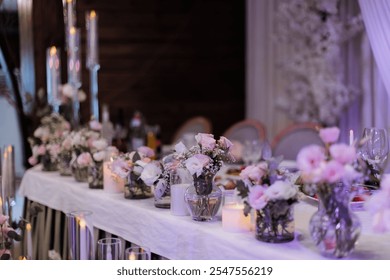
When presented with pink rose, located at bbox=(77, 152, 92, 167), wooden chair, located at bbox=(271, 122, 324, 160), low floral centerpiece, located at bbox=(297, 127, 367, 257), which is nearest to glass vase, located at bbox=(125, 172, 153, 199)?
pink rose, located at bbox=(77, 152, 92, 167)

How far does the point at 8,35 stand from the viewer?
4367 millimetres

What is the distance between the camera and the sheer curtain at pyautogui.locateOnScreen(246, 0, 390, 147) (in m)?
4.73

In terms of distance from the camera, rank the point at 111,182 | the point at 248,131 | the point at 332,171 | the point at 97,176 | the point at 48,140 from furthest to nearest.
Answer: the point at 248,131
the point at 48,140
the point at 97,176
the point at 111,182
the point at 332,171

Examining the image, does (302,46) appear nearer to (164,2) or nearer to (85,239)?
(164,2)

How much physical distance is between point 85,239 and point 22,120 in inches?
116

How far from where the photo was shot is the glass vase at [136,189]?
240cm

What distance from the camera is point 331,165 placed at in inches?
59.5

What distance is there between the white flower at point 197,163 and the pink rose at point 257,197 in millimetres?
268

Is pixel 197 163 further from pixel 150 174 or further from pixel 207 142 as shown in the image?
pixel 150 174

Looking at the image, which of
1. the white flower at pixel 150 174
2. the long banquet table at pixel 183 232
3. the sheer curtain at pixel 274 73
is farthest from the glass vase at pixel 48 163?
the sheer curtain at pixel 274 73

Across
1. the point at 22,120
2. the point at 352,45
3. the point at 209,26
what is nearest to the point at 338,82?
the point at 352,45

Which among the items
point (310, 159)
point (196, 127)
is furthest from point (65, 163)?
point (196, 127)

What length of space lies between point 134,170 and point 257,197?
753mm

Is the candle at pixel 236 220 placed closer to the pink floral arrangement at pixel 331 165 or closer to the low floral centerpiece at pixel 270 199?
the low floral centerpiece at pixel 270 199
